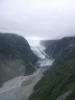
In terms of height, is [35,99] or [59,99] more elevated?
[35,99]

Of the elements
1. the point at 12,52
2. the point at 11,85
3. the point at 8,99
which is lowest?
the point at 8,99

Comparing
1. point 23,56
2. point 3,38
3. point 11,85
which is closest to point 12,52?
point 23,56

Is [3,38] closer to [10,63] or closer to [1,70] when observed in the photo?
[10,63]

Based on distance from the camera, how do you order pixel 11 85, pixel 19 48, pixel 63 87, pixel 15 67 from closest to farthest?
pixel 63 87 < pixel 11 85 < pixel 15 67 < pixel 19 48

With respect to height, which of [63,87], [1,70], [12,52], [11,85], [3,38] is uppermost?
[3,38]

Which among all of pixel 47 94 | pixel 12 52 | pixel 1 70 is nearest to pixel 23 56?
pixel 12 52

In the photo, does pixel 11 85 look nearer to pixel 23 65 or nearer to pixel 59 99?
pixel 23 65

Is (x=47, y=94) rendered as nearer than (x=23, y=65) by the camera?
Yes

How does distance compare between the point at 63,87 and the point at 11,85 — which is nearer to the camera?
the point at 63,87

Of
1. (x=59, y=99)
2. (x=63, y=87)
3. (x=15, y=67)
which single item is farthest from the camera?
(x=15, y=67)
